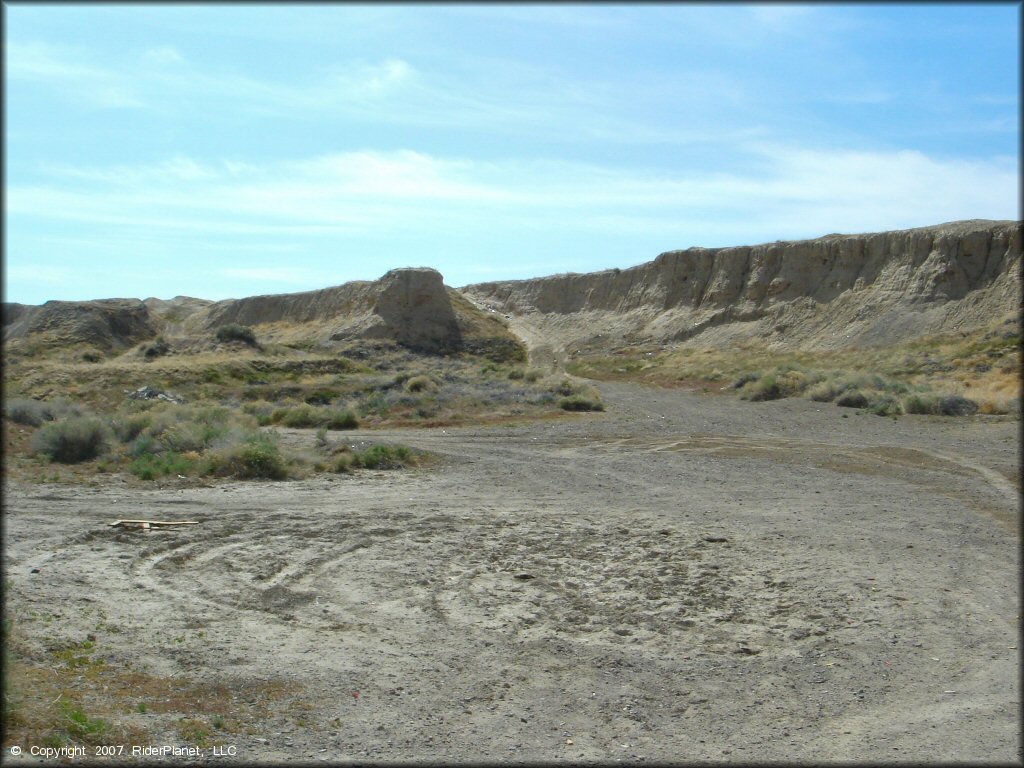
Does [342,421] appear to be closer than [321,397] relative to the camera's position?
Yes

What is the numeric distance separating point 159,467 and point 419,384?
874 inches

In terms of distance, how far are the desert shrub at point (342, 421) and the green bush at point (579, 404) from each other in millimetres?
7877

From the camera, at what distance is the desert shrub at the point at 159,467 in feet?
59.3

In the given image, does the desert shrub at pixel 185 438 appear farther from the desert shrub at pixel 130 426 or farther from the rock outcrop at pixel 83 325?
the rock outcrop at pixel 83 325

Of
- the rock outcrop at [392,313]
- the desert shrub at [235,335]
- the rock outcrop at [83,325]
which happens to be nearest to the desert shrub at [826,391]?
the rock outcrop at [392,313]

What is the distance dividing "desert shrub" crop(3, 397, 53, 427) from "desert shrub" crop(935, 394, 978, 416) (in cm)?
2625

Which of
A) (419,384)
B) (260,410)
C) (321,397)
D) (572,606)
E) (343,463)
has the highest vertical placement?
(419,384)

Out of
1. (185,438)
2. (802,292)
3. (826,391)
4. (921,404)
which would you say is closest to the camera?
(185,438)

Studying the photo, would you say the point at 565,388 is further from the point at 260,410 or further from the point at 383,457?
the point at 383,457

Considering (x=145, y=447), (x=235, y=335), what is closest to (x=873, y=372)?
(x=145, y=447)

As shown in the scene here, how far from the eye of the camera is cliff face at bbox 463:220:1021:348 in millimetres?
48750

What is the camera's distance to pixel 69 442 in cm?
2081

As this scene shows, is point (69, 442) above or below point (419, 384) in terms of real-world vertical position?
below

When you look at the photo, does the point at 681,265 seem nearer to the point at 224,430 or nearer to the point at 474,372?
the point at 474,372
